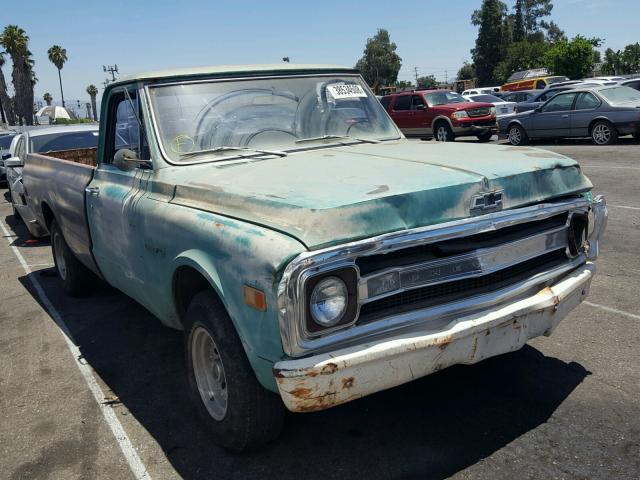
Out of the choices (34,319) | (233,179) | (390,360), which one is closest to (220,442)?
(390,360)

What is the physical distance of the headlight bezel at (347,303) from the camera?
2.55m

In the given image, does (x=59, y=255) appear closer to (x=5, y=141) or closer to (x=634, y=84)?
(x=5, y=141)

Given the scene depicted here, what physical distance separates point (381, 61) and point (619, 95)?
80240 mm

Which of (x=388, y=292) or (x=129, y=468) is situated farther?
(x=129, y=468)

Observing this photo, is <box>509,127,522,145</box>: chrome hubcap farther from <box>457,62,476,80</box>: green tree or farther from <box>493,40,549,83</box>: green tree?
<box>457,62,476,80</box>: green tree

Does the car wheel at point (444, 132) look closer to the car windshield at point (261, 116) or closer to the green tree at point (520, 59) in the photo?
the car windshield at point (261, 116)

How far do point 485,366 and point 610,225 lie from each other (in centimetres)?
438

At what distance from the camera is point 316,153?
4.00 metres

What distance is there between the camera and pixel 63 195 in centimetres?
548

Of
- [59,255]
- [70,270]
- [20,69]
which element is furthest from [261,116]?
[20,69]

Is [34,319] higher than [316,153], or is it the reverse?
[316,153]

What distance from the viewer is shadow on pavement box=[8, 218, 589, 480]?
304 centimetres

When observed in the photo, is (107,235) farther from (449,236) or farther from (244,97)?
(449,236)

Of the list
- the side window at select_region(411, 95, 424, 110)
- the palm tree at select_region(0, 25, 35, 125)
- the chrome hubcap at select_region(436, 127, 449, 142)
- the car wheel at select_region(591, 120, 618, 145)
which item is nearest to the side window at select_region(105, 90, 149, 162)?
the car wheel at select_region(591, 120, 618, 145)
